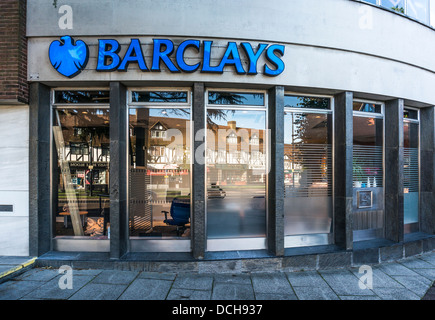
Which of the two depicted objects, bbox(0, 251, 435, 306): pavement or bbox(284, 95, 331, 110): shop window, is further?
bbox(284, 95, 331, 110): shop window

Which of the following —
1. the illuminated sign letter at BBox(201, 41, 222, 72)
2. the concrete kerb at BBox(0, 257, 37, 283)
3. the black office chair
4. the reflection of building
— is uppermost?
the illuminated sign letter at BBox(201, 41, 222, 72)

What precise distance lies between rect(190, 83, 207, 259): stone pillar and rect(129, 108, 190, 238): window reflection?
1.45ft

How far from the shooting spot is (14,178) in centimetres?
518

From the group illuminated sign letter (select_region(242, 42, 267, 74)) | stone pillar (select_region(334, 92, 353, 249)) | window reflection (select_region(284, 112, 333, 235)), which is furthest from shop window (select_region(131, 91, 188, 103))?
stone pillar (select_region(334, 92, 353, 249))

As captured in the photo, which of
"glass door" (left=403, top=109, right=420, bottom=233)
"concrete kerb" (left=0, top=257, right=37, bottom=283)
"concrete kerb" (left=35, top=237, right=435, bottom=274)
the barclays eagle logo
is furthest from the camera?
"glass door" (left=403, top=109, right=420, bottom=233)

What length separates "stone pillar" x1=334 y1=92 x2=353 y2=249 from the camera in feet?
17.9

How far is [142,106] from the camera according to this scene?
5453 mm

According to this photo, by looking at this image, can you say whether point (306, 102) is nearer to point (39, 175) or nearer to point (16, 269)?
point (39, 175)

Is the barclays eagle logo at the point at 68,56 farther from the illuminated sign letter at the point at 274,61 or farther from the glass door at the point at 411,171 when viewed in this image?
the glass door at the point at 411,171

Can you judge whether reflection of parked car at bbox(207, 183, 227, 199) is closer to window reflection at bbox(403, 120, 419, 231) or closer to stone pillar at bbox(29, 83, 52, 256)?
stone pillar at bbox(29, 83, 52, 256)

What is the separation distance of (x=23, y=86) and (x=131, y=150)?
256cm

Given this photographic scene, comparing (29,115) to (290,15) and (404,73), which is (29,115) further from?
(404,73)

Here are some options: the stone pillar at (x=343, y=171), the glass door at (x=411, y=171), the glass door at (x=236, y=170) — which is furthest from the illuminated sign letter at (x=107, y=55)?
the glass door at (x=411, y=171)

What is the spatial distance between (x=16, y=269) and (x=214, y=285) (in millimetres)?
3813
